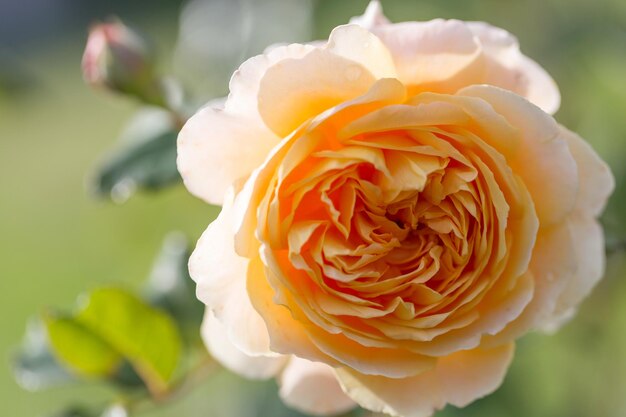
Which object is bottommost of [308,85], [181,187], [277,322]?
[181,187]

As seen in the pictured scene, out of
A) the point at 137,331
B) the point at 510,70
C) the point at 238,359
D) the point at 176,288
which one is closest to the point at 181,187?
the point at 176,288

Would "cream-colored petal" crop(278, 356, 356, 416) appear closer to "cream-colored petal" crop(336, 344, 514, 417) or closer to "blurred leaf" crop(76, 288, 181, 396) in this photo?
"cream-colored petal" crop(336, 344, 514, 417)

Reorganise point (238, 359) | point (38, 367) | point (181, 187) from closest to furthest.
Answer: point (238, 359) < point (38, 367) < point (181, 187)

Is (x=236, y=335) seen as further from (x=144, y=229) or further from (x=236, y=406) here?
(x=144, y=229)

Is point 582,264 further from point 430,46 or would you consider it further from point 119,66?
point 119,66

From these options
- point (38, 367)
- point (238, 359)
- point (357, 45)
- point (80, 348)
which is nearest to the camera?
point (357, 45)

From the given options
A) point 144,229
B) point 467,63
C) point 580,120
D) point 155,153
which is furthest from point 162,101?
point 144,229
